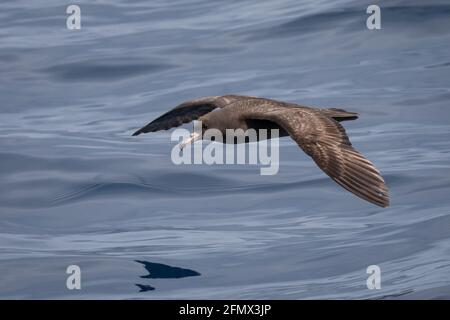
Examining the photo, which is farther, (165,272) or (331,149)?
(165,272)

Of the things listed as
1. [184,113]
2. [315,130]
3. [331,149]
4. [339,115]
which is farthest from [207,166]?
[331,149]

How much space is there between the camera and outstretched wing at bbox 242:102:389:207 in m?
8.91

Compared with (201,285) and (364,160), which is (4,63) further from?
(364,160)

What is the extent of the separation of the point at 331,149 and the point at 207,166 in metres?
3.80

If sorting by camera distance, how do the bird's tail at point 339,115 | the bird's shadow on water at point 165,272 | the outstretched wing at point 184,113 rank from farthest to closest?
→ the outstretched wing at point 184,113, the bird's shadow on water at point 165,272, the bird's tail at point 339,115

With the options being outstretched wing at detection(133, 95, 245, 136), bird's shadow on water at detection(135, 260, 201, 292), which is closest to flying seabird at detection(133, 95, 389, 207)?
outstretched wing at detection(133, 95, 245, 136)

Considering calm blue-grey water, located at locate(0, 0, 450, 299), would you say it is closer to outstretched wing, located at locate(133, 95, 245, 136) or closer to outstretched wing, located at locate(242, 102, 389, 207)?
outstretched wing, located at locate(133, 95, 245, 136)

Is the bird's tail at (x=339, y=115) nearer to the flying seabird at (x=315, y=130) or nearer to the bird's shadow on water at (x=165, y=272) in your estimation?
the flying seabird at (x=315, y=130)

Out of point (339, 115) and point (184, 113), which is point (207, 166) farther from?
point (339, 115)

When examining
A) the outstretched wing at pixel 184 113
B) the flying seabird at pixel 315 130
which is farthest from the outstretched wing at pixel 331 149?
the outstretched wing at pixel 184 113

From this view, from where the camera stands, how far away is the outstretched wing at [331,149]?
8.91 m

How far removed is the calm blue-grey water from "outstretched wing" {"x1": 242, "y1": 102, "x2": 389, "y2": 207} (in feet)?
3.82

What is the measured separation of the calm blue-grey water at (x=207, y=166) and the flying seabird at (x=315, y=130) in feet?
3.82

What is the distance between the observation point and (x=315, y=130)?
963 centimetres
